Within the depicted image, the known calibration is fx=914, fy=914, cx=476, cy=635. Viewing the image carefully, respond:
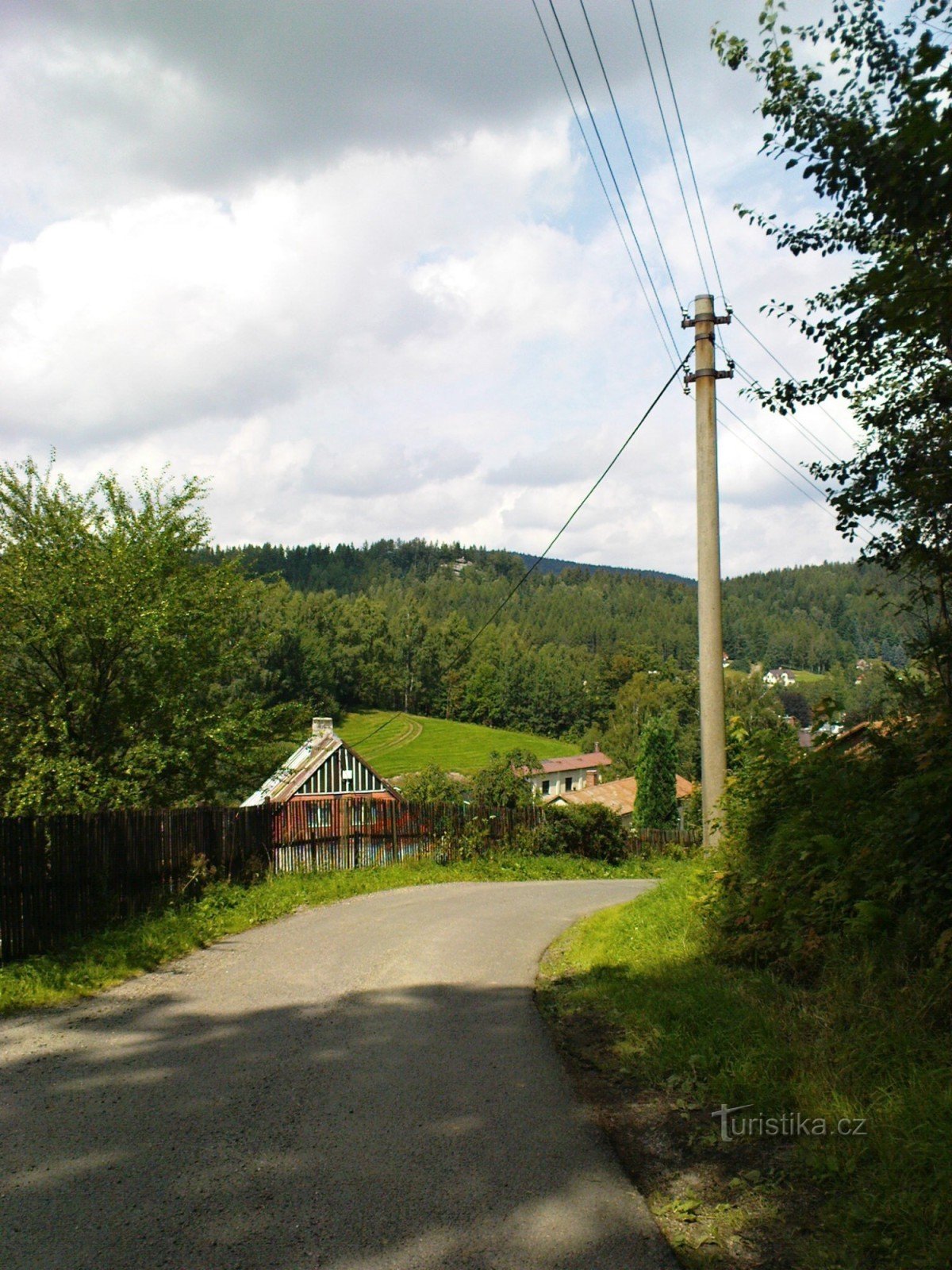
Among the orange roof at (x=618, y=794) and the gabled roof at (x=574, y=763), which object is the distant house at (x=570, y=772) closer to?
the gabled roof at (x=574, y=763)

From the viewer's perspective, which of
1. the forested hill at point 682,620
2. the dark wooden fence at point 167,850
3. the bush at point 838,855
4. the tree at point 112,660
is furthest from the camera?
the forested hill at point 682,620

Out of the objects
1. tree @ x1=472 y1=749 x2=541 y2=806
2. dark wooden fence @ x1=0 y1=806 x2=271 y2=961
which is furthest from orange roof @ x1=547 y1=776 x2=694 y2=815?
dark wooden fence @ x1=0 y1=806 x2=271 y2=961

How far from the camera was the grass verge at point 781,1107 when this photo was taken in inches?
136

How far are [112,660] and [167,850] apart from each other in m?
6.41

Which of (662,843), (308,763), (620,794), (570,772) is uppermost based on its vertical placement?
(308,763)

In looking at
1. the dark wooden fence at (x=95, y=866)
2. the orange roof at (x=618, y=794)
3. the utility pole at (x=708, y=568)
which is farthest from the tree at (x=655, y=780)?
the utility pole at (x=708, y=568)

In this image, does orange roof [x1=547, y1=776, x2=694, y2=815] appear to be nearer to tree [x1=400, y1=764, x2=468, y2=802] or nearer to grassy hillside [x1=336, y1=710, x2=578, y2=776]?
grassy hillside [x1=336, y1=710, x2=578, y2=776]

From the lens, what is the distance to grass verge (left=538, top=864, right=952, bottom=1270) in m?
3.46

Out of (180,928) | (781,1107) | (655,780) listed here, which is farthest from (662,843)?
(781,1107)

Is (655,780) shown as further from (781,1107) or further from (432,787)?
(781,1107)

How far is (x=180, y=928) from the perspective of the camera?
412 inches

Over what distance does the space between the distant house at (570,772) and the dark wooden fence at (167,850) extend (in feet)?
200

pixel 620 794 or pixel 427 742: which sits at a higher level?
pixel 427 742

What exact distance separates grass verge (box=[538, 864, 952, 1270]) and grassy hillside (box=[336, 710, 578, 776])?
226ft
